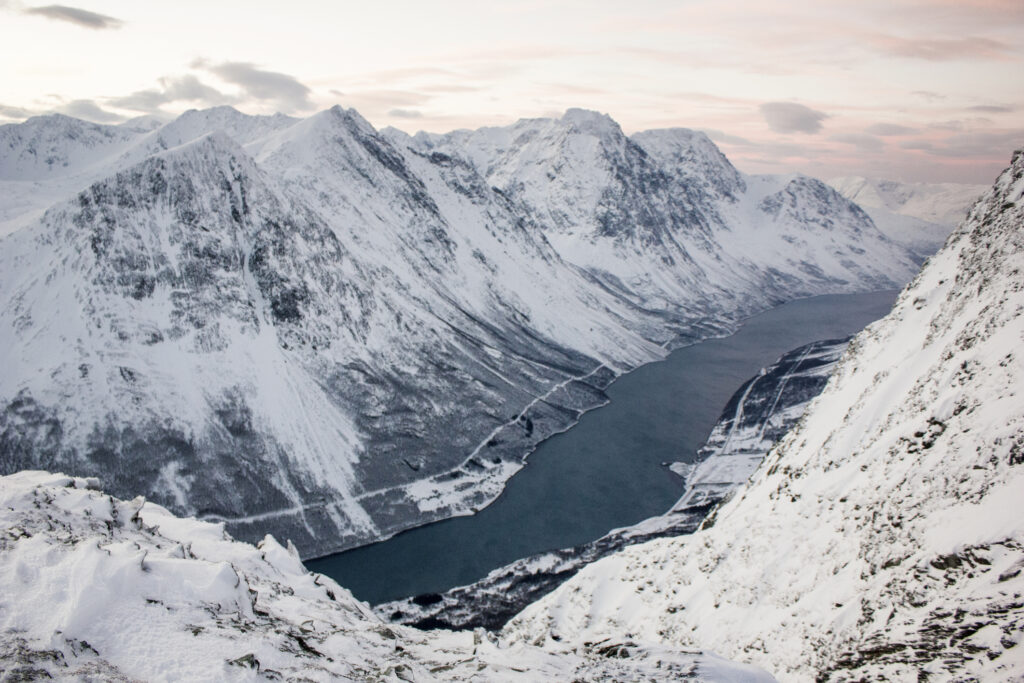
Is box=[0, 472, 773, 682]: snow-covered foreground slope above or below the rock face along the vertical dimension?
above

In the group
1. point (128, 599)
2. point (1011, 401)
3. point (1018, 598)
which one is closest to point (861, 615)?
point (1018, 598)

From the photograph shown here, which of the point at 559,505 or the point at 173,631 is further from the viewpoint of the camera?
the point at 559,505

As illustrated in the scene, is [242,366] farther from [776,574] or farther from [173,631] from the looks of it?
[776,574]

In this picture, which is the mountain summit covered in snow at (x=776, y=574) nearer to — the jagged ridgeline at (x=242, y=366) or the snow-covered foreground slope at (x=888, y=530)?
the snow-covered foreground slope at (x=888, y=530)

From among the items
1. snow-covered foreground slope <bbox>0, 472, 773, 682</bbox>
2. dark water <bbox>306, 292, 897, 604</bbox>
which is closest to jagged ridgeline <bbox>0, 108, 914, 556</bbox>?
dark water <bbox>306, 292, 897, 604</bbox>

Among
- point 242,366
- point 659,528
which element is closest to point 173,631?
point 659,528

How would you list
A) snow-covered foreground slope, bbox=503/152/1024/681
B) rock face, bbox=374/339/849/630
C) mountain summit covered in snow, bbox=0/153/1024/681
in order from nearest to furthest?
1. mountain summit covered in snow, bbox=0/153/1024/681
2. snow-covered foreground slope, bbox=503/152/1024/681
3. rock face, bbox=374/339/849/630

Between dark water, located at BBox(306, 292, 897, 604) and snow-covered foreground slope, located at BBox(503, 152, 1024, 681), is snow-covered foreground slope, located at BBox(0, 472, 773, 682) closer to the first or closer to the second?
snow-covered foreground slope, located at BBox(503, 152, 1024, 681)
